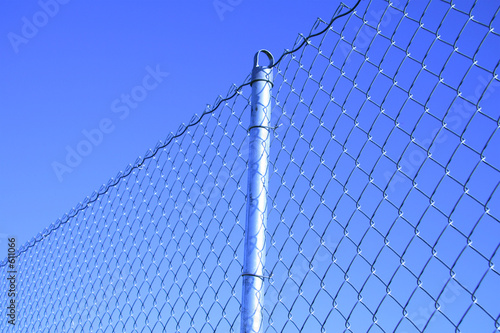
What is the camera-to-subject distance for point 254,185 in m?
2.10

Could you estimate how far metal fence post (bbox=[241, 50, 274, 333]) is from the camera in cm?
196

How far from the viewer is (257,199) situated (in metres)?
2.08

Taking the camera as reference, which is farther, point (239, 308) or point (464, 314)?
point (239, 308)

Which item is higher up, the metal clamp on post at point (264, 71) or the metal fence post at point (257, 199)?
the metal clamp on post at point (264, 71)

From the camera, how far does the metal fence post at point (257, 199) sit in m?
1.96

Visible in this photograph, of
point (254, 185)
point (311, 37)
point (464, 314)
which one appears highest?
point (311, 37)

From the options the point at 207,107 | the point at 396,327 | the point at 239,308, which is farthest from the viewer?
the point at 207,107

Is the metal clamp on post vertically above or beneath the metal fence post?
above

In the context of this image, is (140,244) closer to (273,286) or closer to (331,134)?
(273,286)

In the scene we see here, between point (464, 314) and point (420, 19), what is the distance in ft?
3.02

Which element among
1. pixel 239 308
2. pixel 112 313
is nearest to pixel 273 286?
pixel 239 308

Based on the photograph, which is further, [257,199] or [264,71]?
[264,71]

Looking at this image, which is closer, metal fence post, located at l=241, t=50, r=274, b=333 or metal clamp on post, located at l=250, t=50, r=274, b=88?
metal fence post, located at l=241, t=50, r=274, b=333

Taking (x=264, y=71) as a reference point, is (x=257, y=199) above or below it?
below
